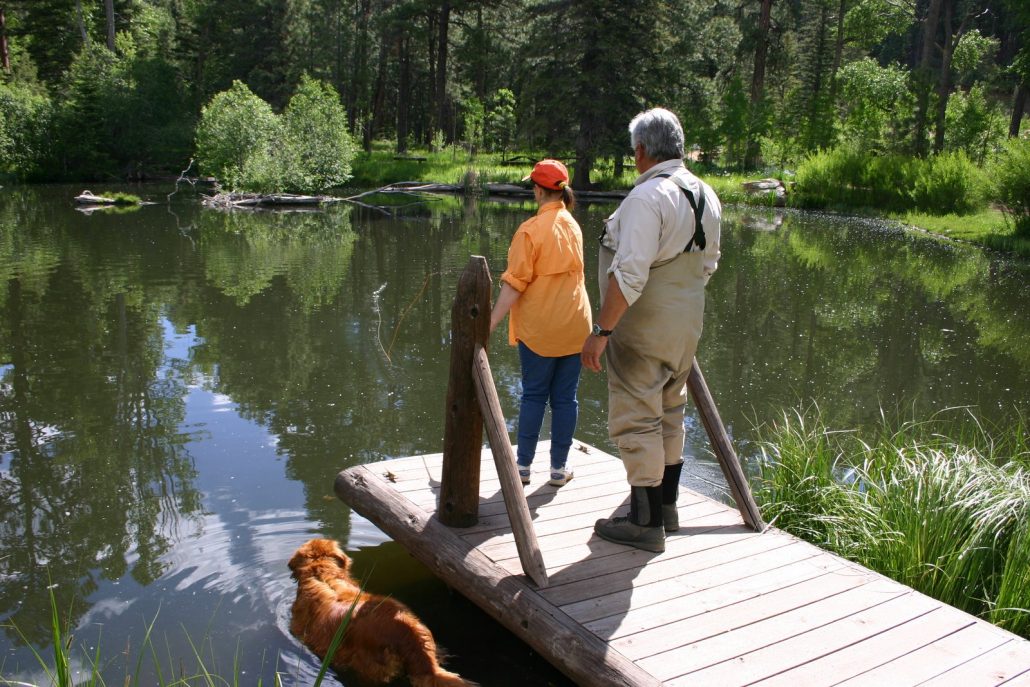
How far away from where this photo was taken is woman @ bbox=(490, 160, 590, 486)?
14.4 ft

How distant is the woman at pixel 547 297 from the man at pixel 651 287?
0.58 m

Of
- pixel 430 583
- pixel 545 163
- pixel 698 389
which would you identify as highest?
pixel 545 163

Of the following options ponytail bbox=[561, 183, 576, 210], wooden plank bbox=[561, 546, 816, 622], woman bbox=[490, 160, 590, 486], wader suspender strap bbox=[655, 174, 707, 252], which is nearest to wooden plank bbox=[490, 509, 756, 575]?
wooden plank bbox=[561, 546, 816, 622]

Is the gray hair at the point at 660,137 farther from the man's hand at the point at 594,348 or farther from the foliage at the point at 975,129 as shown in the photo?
the foliage at the point at 975,129

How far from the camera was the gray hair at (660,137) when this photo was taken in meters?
3.73

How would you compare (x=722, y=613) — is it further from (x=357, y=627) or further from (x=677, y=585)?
(x=357, y=627)

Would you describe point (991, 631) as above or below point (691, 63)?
below

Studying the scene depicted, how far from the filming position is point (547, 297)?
176 inches

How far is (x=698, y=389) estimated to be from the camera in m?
4.55

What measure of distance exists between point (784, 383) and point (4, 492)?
23.6 feet

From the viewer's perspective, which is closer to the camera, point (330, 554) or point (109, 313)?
point (330, 554)

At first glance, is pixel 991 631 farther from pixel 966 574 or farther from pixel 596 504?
pixel 596 504

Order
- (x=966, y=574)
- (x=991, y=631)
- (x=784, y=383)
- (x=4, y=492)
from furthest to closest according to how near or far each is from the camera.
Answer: (x=784, y=383) → (x=4, y=492) → (x=966, y=574) → (x=991, y=631)

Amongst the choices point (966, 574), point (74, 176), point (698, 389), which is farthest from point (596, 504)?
point (74, 176)
